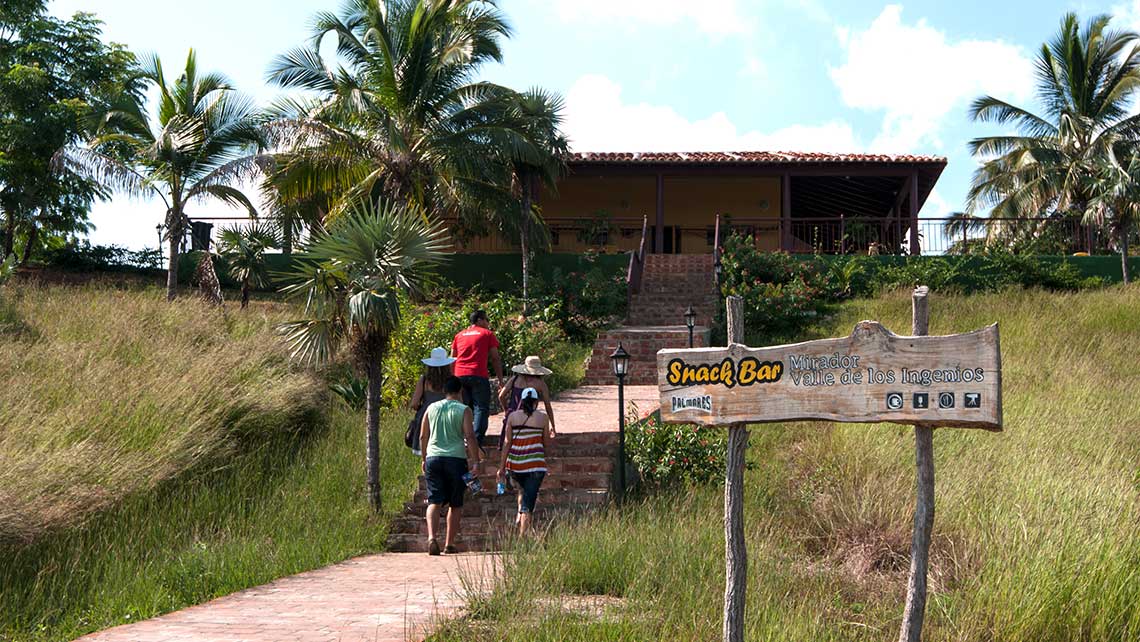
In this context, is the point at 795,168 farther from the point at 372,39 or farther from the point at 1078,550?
the point at 1078,550

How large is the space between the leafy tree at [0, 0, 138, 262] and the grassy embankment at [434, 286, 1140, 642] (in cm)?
1926

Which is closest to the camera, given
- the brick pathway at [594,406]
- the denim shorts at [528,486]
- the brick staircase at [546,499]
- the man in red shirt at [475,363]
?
the denim shorts at [528,486]

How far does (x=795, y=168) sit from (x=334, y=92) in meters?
11.9

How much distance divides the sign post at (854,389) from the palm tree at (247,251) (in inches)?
649

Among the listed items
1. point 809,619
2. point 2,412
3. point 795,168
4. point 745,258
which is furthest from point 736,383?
point 795,168

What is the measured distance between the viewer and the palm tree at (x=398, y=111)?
18906 mm

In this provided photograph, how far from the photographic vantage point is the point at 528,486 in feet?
29.9

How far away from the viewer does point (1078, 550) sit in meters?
6.52

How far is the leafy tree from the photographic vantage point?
24.7 m

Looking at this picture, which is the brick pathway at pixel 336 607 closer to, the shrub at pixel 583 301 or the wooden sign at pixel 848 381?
the wooden sign at pixel 848 381

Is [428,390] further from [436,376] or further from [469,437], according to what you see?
[469,437]

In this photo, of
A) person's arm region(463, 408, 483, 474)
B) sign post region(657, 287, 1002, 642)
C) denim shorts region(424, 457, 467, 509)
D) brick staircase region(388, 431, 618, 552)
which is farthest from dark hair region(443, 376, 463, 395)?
sign post region(657, 287, 1002, 642)

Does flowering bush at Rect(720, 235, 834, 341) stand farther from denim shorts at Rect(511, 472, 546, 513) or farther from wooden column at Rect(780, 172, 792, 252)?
denim shorts at Rect(511, 472, 546, 513)

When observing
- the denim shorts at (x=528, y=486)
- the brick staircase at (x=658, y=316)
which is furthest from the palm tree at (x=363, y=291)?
the brick staircase at (x=658, y=316)
